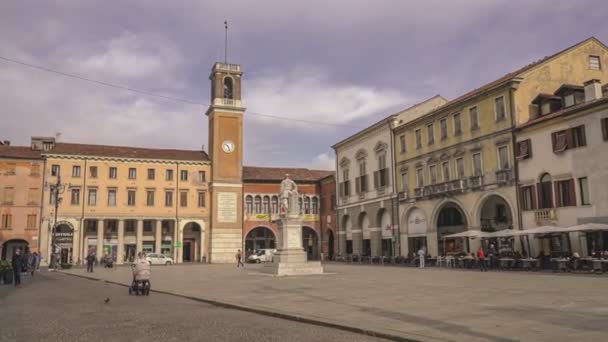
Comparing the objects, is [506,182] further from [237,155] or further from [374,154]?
[237,155]

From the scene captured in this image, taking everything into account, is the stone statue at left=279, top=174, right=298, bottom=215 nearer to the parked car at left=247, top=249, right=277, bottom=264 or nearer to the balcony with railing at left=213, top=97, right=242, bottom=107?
the parked car at left=247, top=249, right=277, bottom=264

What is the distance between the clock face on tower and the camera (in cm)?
6212

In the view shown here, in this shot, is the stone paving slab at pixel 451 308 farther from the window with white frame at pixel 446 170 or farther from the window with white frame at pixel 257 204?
the window with white frame at pixel 257 204

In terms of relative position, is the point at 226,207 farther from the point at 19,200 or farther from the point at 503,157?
the point at 503,157

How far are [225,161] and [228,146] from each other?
183 cm

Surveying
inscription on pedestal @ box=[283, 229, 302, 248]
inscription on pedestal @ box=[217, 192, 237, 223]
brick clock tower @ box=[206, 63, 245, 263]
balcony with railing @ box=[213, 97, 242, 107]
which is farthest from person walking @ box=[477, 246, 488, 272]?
balcony with railing @ box=[213, 97, 242, 107]

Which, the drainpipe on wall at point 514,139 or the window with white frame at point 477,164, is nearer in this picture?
the drainpipe on wall at point 514,139

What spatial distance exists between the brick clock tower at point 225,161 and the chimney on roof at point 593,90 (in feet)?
133

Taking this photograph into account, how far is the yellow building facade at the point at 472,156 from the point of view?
31969 mm

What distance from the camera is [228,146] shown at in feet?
204

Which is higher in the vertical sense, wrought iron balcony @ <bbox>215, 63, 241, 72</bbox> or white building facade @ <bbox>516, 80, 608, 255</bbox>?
wrought iron balcony @ <bbox>215, 63, 241, 72</bbox>

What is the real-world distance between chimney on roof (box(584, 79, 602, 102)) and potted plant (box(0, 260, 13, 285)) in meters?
30.1

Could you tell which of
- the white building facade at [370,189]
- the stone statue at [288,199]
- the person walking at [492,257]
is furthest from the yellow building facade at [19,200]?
the person walking at [492,257]

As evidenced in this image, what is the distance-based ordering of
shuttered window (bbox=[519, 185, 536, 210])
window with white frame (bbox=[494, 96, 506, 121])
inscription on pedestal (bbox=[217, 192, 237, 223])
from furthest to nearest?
inscription on pedestal (bbox=[217, 192, 237, 223]) → window with white frame (bbox=[494, 96, 506, 121]) → shuttered window (bbox=[519, 185, 536, 210])
